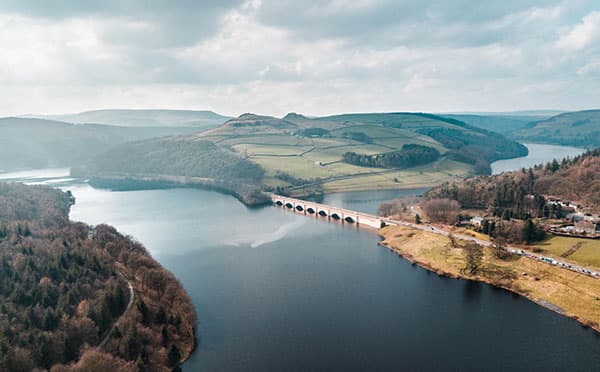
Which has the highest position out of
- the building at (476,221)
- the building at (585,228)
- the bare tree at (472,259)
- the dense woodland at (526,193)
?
the dense woodland at (526,193)

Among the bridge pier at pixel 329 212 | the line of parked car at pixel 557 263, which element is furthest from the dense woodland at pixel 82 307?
the bridge pier at pixel 329 212

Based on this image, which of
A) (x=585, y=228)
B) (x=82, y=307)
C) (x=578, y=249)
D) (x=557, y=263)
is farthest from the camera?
(x=585, y=228)

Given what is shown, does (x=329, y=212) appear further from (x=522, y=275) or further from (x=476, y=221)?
(x=522, y=275)

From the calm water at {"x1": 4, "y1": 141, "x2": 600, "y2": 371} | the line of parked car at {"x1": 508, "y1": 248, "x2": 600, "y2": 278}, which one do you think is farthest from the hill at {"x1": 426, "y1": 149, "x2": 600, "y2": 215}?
the calm water at {"x1": 4, "y1": 141, "x2": 600, "y2": 371}

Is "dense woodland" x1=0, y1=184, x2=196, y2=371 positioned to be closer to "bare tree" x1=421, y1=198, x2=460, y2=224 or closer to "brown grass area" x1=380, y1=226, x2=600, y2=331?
"brown grass area" x1=380, y1=226, x2=600, y2=331

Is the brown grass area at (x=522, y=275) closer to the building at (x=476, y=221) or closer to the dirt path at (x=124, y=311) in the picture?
the building at (x=476, y=221)

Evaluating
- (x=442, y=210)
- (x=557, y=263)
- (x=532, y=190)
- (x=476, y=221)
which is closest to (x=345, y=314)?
(x=557, y=263)

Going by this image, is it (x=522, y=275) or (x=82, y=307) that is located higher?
(x=82, y=307)
